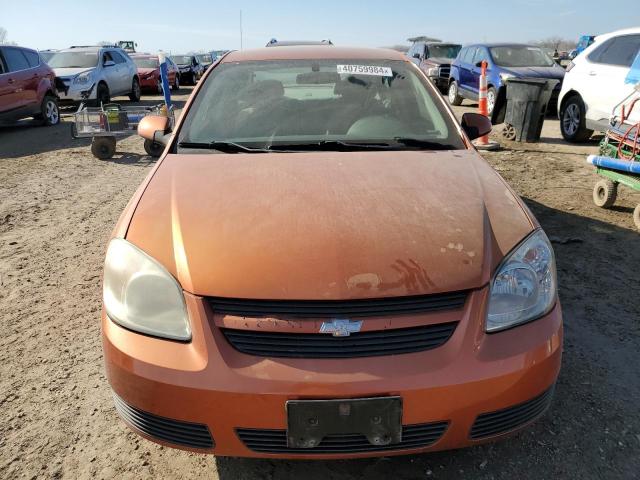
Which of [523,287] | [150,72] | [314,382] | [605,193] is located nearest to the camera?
[314,382]

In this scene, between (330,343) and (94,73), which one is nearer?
(330,343)

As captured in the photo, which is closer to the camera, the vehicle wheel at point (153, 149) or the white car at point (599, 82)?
the white car at point (599, 82)

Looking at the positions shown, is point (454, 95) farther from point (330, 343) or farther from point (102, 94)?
point (330, 343)

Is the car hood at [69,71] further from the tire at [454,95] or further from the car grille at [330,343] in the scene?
the car grille at [330,343]

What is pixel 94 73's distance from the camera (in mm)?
13648

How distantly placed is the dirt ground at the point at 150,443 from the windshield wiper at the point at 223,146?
1282mm

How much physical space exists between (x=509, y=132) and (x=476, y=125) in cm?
665

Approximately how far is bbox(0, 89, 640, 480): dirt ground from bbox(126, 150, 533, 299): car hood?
2.87ft

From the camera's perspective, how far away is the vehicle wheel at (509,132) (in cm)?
907

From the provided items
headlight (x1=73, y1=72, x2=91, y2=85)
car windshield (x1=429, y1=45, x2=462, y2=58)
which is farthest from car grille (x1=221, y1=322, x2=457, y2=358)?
car windshield (x1=429, y1=45, x2=462, y2=58)

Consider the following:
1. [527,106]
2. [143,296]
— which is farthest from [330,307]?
[527,106]

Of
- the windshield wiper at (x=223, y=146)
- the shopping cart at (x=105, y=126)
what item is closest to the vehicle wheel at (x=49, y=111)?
the shopping cart at (x=105, y=126)

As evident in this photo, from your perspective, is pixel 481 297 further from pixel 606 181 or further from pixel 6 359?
pixel 606 181

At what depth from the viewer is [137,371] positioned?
1.70 meters
